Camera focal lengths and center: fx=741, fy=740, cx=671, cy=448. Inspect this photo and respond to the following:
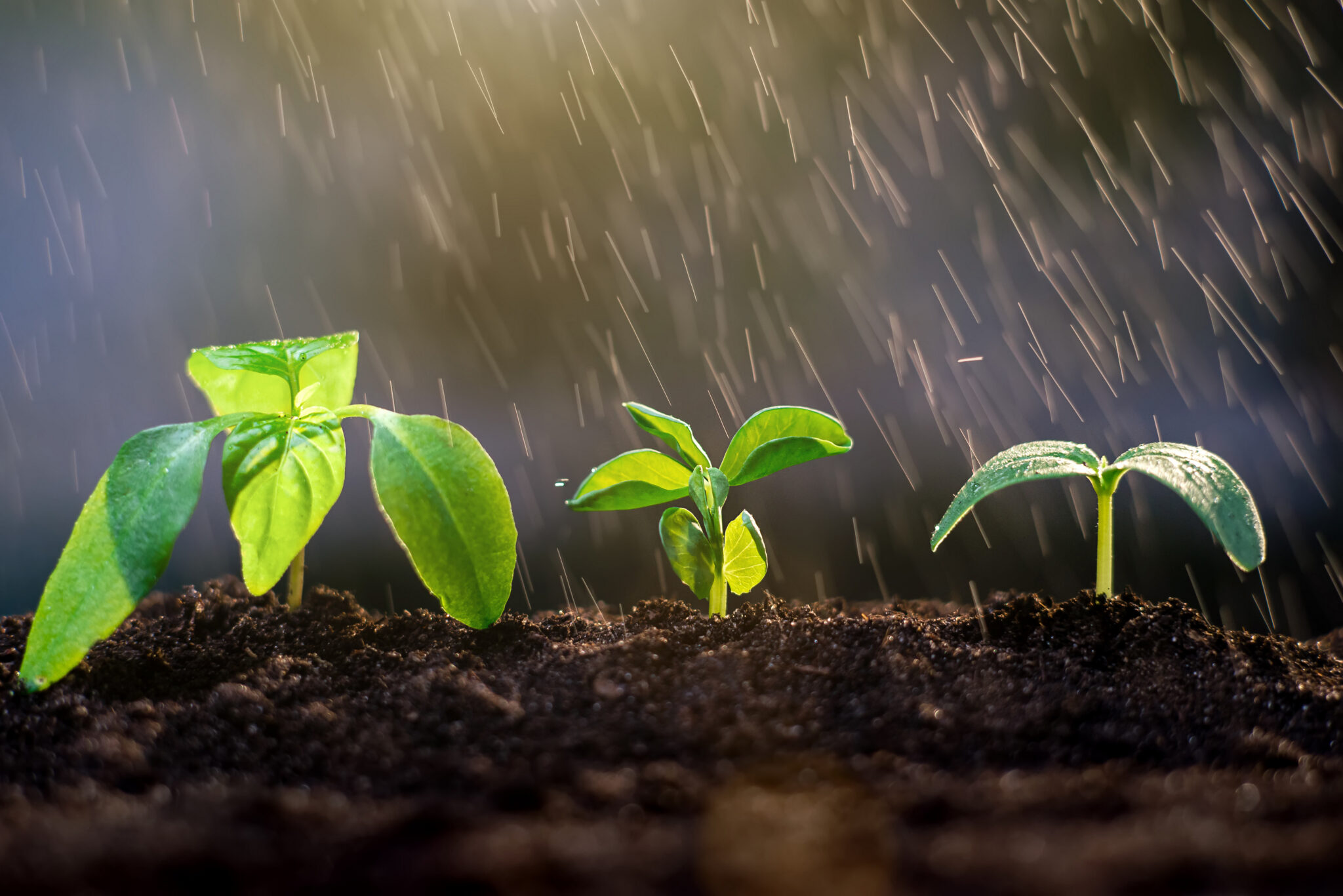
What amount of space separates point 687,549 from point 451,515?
20cm

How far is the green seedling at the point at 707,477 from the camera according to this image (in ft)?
1.98

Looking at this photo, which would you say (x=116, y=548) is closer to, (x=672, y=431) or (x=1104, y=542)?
(x=672, y=431)

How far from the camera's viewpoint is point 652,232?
4.09 ft

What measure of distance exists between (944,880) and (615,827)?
0.14m

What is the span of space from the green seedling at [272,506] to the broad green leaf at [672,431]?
5.0 inches

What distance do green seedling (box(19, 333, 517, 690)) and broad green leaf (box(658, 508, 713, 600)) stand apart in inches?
5.3

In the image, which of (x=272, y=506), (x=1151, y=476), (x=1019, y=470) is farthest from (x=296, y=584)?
(x=1151, y=476)

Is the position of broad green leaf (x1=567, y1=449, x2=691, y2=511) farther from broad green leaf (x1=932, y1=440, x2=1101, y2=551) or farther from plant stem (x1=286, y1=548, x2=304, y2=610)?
plant stem (x1=286, y1=548, x2=304, y2=610)

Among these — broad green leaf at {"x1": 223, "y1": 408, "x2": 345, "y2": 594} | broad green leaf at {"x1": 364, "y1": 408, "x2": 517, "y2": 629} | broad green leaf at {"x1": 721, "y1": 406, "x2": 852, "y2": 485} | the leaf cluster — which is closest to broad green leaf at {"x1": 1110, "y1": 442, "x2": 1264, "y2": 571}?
the leaf cluster

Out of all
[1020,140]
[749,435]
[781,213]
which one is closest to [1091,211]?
[1020,140]

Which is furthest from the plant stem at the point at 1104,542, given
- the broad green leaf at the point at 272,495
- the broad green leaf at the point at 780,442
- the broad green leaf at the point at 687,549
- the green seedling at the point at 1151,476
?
the broad green leaf at the point at 272,495

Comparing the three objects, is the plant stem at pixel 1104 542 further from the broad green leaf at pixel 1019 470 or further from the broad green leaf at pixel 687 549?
the broad green leaf at pixel 687 549

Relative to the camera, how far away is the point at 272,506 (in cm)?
61

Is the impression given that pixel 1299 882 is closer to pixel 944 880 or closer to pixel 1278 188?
pixel 944 880
